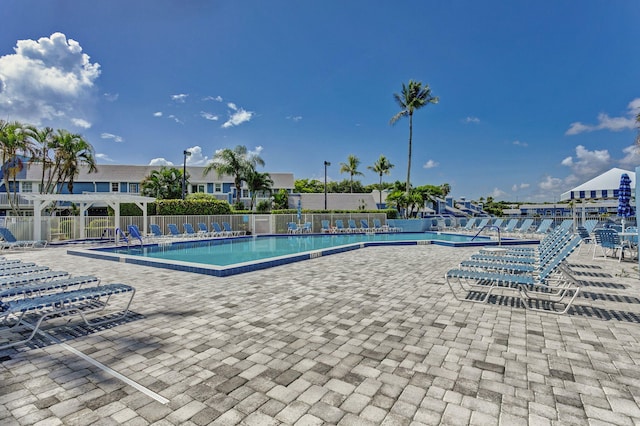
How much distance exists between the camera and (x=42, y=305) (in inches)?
139

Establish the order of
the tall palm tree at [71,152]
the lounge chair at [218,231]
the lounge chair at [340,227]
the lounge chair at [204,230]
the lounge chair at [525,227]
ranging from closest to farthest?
1. the lounge chair at [525,227]
2. the lounge chair at [204,230]
3. the lounge chair at [218,231]
4. the tall palm tree at [71,152]
5. the lounge chair at [340,227]

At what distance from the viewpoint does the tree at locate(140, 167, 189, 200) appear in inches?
1072

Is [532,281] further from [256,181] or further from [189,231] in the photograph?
[256,181]

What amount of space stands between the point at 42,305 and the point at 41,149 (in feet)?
74.5

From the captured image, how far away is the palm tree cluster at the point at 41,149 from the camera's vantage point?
18609mm

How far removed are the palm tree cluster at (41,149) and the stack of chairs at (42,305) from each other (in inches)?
732

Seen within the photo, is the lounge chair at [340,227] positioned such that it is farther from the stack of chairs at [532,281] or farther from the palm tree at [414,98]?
the stack of chairs at [532,281]

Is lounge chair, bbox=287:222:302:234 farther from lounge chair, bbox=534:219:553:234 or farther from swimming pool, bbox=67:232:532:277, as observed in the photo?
lounge chair, bbox=534:219:553:234

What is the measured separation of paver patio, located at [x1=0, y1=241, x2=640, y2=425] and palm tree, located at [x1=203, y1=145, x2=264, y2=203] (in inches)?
959

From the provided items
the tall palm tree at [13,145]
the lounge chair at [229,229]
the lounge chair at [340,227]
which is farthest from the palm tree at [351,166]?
the tall palm tree at [13,145]

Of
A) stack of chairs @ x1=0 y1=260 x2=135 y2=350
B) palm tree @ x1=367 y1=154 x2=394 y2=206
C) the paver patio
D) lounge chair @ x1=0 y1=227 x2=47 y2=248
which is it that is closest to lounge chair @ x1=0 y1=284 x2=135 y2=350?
stack of chairs @ x1=0 y1=260 x2=135 y2=350

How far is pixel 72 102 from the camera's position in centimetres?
1855

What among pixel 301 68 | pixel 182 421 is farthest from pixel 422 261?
pixel 301 68

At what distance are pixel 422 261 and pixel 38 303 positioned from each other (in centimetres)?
837
